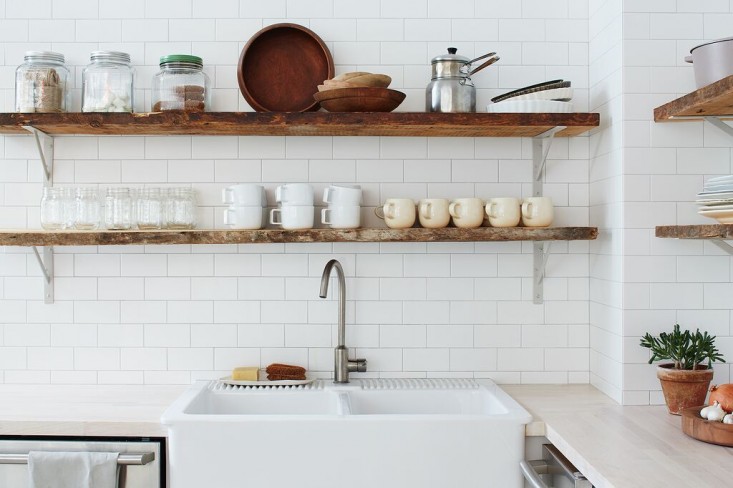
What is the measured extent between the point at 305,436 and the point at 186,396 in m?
0.52

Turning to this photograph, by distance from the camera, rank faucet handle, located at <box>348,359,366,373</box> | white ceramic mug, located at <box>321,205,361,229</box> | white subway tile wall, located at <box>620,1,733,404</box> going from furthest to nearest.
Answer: faucet handle, located at <box>348,359,366,373</box>, white ceramic mug, located at <box>321,205,361,229</box>, white subway tile wall, located at <box>620,1,733,404</box>

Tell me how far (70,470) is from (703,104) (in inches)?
83.9

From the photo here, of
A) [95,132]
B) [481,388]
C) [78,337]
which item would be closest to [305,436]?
[481,388]

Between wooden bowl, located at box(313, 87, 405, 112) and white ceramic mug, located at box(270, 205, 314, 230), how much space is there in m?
0.36

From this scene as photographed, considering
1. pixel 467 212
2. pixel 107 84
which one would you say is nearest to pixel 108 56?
pixel 107 84

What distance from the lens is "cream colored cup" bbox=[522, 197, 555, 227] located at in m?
2.36

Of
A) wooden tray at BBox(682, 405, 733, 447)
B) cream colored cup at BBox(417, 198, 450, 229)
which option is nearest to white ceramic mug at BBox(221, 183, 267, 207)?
cream colored cup at BBox(417, 198, 450, 229)

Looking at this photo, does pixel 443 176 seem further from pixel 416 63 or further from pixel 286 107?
pixel 286 107

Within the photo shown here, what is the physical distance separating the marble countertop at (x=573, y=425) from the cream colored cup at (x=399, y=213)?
2.39 feet

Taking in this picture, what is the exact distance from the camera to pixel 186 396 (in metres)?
2.31

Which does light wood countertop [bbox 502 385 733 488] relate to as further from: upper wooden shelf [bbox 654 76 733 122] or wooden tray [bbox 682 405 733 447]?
upper wooden shelf [bbox 654 76 733 122]

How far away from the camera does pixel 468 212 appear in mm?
2355

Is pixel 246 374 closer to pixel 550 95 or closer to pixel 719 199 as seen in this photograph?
pixel 550 95

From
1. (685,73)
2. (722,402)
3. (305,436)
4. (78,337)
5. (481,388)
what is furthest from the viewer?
(78,337)
